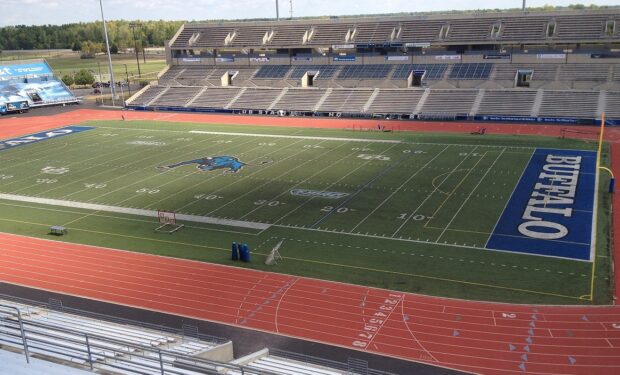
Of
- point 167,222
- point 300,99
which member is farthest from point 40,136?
point 167,222

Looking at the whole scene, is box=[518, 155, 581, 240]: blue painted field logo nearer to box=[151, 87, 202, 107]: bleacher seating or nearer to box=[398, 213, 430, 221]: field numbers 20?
box=[398, 213, 430, 221]: field numbers 20

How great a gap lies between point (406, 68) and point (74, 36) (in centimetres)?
13185

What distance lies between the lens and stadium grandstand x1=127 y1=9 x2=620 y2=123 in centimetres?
5456

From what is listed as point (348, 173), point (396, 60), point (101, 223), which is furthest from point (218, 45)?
point (101, 223)

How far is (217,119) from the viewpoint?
58312 mm

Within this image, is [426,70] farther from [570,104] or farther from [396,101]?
[570,104]

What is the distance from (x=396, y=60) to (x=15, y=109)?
45.0 meters

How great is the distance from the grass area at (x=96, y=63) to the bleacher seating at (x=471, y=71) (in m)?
59.4

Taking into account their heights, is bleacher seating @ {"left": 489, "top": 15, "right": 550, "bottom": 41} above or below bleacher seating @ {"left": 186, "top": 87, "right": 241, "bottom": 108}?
above

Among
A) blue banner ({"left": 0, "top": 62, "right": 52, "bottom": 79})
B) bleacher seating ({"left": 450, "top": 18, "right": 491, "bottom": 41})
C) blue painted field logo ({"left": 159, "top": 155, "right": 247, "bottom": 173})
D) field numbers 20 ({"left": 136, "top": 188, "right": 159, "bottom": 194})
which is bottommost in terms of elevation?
field numbers 20 ({"left": 136, "top": 188, "right": 159, "bottom": 194})

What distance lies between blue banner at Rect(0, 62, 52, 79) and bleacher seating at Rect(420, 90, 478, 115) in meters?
51.6

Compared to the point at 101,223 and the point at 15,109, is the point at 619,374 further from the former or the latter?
the point at 15,109

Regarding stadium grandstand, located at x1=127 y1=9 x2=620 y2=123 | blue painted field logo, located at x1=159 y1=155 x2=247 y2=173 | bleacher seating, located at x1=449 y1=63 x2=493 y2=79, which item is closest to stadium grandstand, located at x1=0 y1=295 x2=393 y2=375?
blue painted field logo, located at x1=159 y1=155 x2=247 y2=173

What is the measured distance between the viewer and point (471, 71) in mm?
59781
